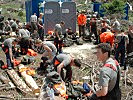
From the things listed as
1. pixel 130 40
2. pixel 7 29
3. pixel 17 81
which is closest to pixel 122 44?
pixel 130 40

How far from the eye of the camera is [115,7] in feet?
80.5

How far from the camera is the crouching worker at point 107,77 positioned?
16.0 ft

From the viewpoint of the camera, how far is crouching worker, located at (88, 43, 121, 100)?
4.89 metres

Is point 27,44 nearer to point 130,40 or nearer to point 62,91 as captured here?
point 130,40

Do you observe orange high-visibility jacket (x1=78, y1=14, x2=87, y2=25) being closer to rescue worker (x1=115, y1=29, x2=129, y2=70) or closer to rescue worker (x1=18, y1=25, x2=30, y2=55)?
rescue worker (x1=18, y1=25, x2=30, y2=55)

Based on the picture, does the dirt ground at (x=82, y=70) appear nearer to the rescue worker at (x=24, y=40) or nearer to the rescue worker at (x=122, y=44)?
the rescue worker at (x=122, y=44)

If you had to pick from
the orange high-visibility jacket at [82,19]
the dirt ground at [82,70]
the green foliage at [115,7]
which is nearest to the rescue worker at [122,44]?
the dirt ground at [82,70]

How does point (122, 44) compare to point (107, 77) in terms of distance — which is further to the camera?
point (122, 44)

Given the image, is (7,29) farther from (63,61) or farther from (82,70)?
(63,61)

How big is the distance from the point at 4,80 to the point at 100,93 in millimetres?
5819

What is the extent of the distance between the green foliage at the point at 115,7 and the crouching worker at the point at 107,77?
64.2 feet

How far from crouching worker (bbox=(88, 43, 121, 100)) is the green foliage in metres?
19.6

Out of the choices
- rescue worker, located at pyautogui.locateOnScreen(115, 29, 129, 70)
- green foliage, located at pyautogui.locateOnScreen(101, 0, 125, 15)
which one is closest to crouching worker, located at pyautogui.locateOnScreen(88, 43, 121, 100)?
rescue worker, located at pyautogui.locateOnScreen(115, 29, 129, 70)

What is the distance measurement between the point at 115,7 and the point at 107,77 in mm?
20356
